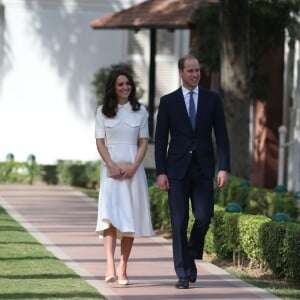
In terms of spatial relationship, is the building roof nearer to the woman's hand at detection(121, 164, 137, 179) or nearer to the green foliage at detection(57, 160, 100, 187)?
the green foliage at detection(57, 160, 100, 187)

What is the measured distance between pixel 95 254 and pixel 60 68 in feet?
41.9

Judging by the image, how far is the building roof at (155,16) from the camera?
69.7ft

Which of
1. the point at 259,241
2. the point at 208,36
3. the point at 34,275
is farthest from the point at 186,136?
the point at 208,36

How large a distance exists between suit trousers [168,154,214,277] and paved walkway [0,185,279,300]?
0.25 metres

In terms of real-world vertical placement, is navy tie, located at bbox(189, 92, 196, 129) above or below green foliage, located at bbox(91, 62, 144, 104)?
below

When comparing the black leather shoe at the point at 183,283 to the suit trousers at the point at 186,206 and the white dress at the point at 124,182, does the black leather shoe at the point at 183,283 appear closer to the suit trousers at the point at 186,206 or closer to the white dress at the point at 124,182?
the suit trousers at the point at 186,206

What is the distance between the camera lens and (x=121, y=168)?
10.2 m

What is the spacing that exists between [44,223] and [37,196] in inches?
173

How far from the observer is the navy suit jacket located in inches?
393

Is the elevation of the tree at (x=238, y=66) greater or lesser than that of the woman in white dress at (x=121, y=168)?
greater

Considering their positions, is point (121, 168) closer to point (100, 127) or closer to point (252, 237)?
point (100, 127)

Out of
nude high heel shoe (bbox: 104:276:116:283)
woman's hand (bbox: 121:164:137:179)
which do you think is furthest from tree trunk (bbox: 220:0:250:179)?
nude high heel shoe (bbox: 104:276:116:283)

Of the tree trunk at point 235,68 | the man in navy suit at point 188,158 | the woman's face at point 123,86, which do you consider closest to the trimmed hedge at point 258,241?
the man in navy suit at point 188,158

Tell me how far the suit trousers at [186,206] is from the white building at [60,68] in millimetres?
14763
